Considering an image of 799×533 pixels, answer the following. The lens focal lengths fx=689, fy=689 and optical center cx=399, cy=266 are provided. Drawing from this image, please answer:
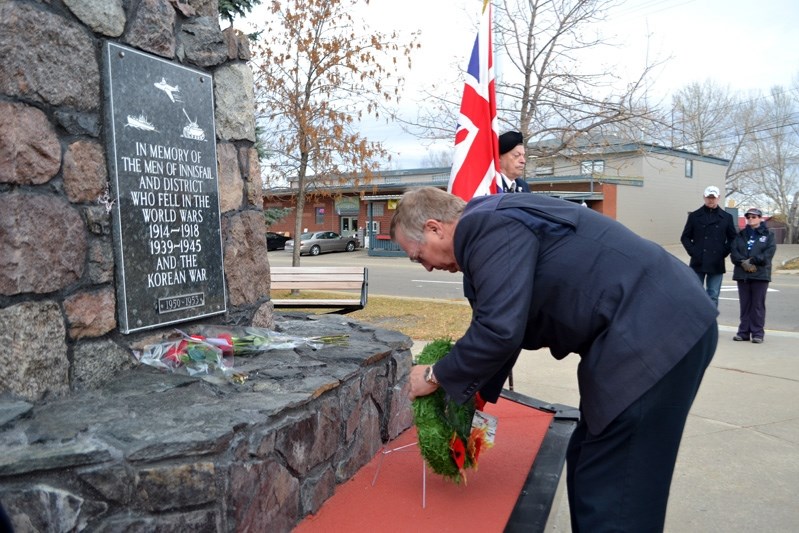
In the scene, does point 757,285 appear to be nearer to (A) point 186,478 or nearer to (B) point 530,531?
(B) point 530,531

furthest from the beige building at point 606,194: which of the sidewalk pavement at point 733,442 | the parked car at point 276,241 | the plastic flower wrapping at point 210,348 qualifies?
the plastic flower wrapping at point 210,348

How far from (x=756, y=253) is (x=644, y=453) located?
21.8 ft

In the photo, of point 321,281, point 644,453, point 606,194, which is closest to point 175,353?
point 644,453

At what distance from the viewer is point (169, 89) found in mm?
3494

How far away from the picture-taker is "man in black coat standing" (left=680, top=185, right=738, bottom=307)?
8.38 m

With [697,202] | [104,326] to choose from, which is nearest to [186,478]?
[104,326]

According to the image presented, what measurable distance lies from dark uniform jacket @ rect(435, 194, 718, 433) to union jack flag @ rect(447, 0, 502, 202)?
283 cm

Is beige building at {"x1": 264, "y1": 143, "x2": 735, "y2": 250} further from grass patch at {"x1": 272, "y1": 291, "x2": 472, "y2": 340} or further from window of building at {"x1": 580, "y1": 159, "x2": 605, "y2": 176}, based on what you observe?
grass patch at {"x1": 272, "y1": 291, "x2": 472, "y2": 340}

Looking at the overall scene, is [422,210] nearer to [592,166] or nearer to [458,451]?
[458,451]

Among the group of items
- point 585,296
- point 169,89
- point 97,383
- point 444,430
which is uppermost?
point 169,89

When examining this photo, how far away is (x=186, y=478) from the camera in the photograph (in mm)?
2260

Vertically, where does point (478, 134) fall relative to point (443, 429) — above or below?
above

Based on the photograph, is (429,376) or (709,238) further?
(709,238)

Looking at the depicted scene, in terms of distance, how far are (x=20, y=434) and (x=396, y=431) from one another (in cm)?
218
